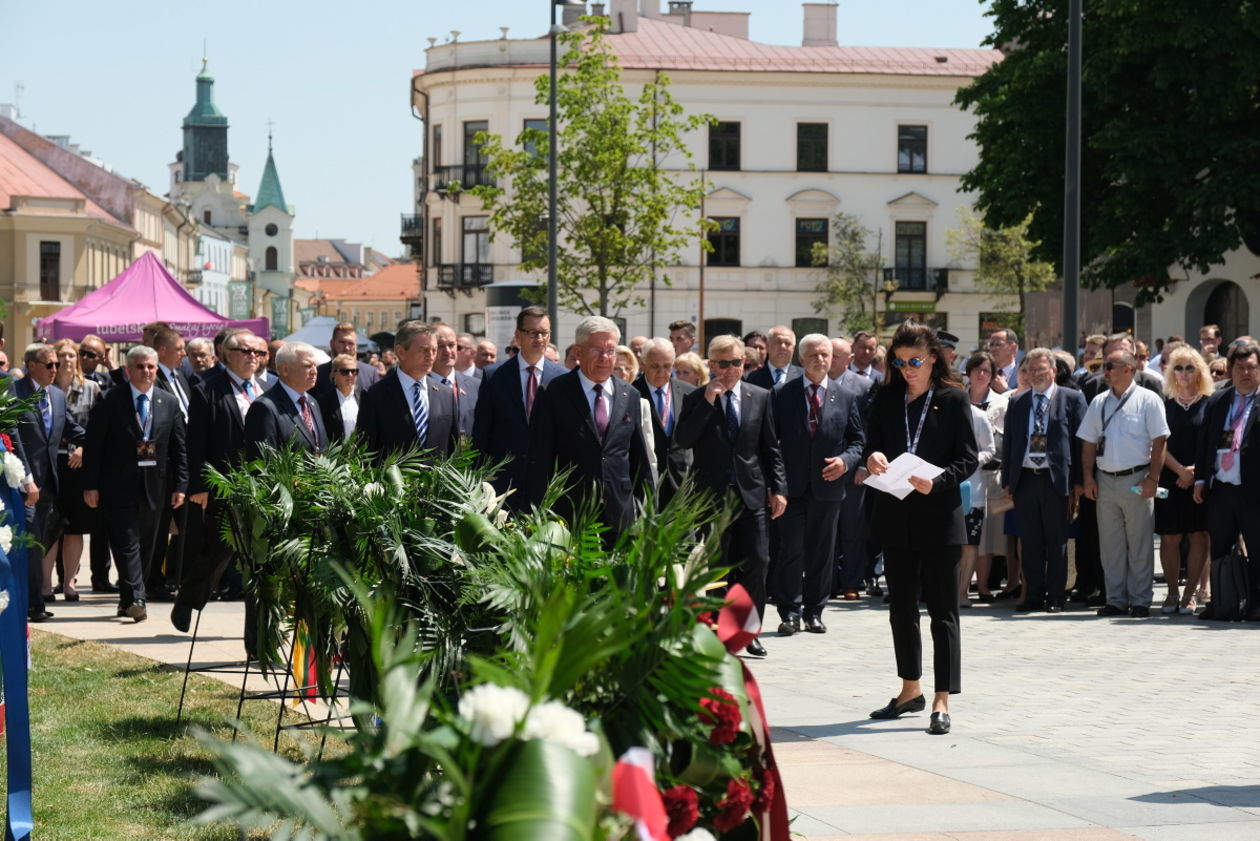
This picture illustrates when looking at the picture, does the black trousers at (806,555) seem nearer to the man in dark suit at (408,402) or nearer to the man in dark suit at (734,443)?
the man in dark suit at (734,443)

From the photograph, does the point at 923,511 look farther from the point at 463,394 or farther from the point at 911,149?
the point at 911,149

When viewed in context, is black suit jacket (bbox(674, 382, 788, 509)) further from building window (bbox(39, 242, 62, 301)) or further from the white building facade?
building window (bbox(39, 242, 62, 301))

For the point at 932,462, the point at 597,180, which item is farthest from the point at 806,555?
the point at 597,180

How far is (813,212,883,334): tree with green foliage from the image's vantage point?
6350 centimetres

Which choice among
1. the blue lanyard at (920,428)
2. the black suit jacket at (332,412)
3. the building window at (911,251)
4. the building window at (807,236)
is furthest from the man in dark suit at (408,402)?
the building window at (911,251)

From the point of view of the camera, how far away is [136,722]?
8.74 metres

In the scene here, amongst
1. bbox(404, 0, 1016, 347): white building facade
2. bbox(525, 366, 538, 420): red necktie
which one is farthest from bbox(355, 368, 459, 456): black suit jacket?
bbox(404, 0, 1016, 347): white building facade

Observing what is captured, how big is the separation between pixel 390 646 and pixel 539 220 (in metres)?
41.8

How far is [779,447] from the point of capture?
12.5m

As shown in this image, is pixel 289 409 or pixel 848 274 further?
pixel 848 274

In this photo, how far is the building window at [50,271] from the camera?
94.5m

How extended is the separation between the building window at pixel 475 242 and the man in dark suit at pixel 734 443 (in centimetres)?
5605

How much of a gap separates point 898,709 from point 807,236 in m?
59.3

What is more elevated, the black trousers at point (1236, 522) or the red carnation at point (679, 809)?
the red carnation at point (679, 809)
